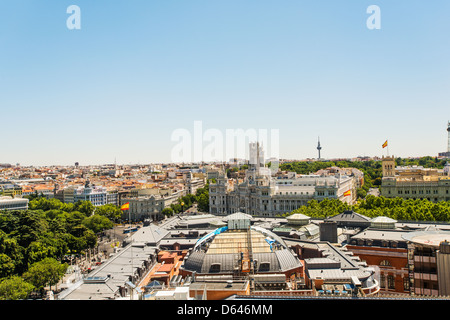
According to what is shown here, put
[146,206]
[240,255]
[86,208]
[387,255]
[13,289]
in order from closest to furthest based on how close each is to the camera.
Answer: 1. [240,255]
2. [13,289]
3. [387,255]
4. [86,208]
5. [146,206]

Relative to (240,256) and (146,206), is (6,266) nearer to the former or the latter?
(240,256)

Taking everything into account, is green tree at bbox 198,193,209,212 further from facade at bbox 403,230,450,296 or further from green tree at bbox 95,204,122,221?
facade at bbox 403,230,450,296

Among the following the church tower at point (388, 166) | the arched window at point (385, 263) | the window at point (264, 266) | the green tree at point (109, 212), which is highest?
the church tower at point (388, 166)

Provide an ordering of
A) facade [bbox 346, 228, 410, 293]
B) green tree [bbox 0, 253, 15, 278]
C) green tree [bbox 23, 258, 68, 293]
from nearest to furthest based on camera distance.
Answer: facade [bbox 346, 228, 410, 293]
green tree [bbox 23, 258, 68, 293]
green tree [bbox 0, 253, 15, 278]

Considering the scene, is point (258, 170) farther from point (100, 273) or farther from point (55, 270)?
point (100, 273)

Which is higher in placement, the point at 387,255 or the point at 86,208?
the point at 387,255

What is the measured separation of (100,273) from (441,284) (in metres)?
11.6

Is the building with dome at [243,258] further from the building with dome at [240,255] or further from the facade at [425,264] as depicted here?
the facade at [425,264]

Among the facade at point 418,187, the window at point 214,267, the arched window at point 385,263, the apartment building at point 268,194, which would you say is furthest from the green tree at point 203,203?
the window at point 214,267

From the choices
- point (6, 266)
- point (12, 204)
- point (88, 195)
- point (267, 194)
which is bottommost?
point (6, 266)

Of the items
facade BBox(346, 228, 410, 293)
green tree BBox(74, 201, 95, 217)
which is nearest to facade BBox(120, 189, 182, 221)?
green tree BBox(74, 201, 95, 217)

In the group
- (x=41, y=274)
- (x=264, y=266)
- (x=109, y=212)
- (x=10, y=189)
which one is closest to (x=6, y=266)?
(x=41, y=274)

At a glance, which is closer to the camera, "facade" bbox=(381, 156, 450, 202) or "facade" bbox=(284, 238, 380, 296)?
"facade" bbox=(284, 238, 380, 296)
